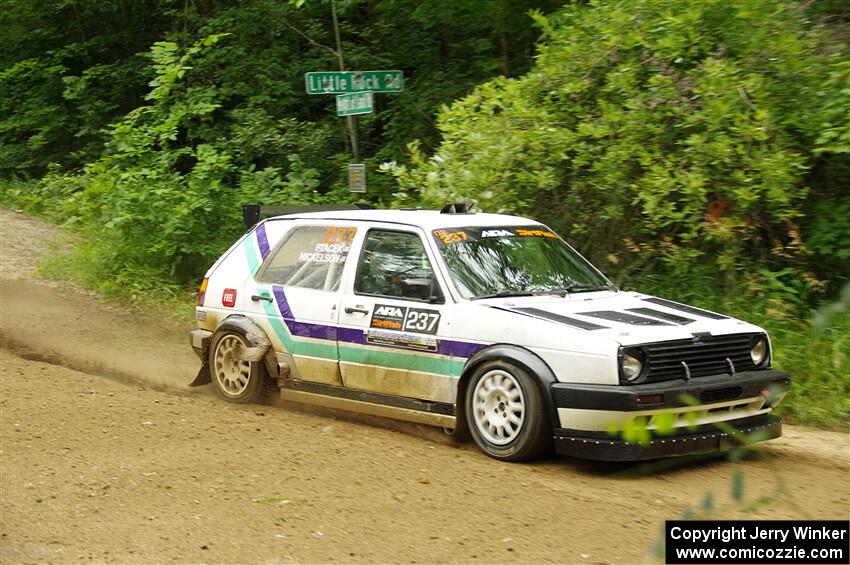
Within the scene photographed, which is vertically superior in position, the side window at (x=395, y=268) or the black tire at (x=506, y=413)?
the side window at (x=395, y=268)

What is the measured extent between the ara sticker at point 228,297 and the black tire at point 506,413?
2764mm

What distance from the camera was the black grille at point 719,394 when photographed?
20.6ft

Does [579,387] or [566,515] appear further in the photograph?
[579,387]

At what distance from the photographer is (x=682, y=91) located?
977 centimetres

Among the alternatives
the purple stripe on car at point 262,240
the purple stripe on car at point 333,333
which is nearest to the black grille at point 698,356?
the purple stripe on car at point 333,333

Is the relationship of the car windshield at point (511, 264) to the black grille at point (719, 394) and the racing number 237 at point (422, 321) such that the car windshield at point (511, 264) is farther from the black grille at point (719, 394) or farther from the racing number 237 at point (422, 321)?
the black grille at point (719, 394)

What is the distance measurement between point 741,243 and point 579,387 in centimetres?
392

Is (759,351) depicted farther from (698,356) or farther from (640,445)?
(640,445)

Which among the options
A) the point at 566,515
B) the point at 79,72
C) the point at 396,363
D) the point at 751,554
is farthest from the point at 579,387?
the point at 79,72

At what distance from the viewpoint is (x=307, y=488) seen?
19.7 ft

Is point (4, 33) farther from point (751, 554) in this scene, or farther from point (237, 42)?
point (751, 554)

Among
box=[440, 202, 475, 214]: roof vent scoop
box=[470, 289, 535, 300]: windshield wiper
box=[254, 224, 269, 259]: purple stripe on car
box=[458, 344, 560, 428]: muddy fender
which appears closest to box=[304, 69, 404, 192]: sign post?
box=[254, 224, 269, 259]: purple stripe on car

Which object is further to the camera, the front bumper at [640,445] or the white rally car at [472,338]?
the white rally car at [472,338]

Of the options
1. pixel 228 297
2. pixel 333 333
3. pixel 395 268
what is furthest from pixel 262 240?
pixel 395 268
